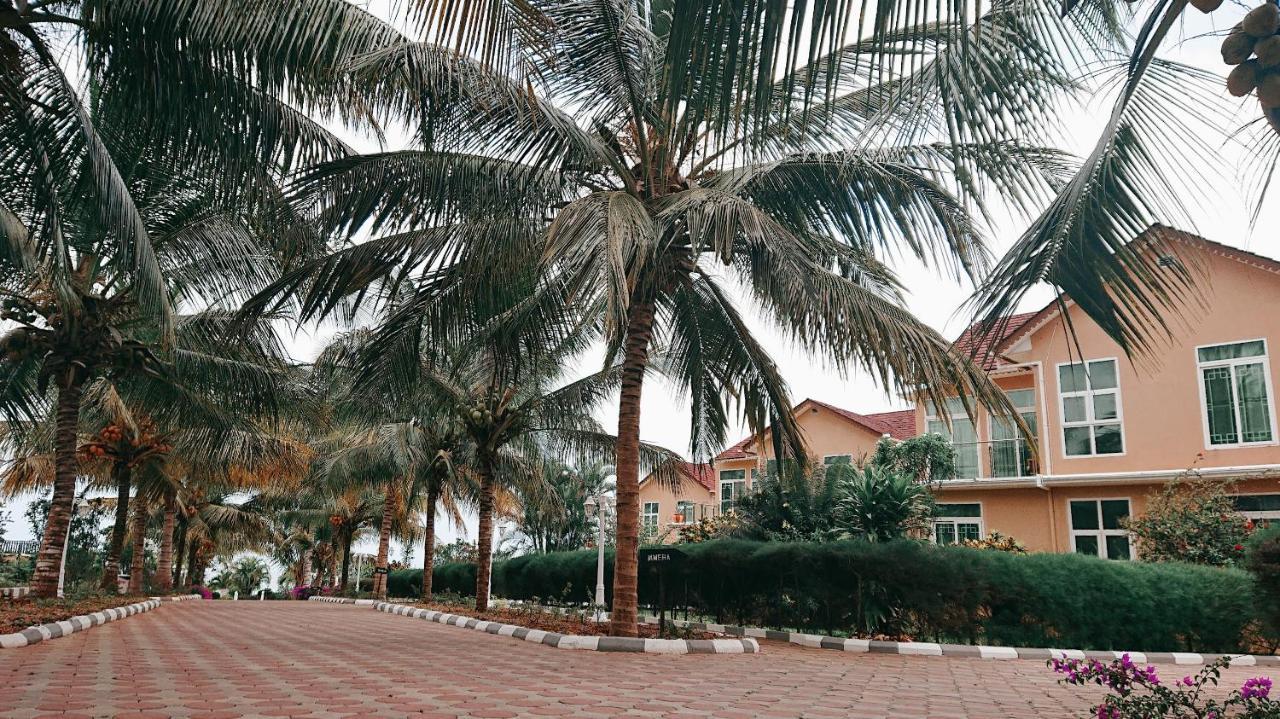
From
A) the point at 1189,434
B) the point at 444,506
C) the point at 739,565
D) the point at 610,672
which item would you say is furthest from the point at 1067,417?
the point at 444,506

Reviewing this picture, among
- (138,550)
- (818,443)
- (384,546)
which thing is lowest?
(138,550)

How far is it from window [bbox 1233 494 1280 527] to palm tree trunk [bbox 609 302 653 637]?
13459 millimetres

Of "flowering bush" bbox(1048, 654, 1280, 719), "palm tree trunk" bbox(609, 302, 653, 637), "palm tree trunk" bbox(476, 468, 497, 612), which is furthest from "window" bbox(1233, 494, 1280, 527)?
"flowering bush" bbox(1048, 654, 1280, 719)

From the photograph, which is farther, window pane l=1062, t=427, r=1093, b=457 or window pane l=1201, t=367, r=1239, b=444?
window pane l=1062, t=427, r=1093, b=457

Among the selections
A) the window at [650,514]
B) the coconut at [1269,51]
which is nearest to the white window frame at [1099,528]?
the coconut at [1269,51]

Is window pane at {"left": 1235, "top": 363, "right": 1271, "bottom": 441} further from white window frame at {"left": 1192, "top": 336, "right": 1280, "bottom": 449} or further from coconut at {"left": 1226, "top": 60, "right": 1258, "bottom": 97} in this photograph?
coconut at {"left": 1226, "top": 60, "right": 1258, "bottom": 97}

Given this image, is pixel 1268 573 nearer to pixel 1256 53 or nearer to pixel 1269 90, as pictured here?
pixel 1269 90

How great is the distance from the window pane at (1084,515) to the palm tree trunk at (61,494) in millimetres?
20243

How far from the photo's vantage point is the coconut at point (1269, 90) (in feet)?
10.7

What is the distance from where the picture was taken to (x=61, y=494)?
1385 centimetres

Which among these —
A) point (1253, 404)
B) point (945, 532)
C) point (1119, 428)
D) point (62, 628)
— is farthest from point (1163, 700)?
point (945, 532)

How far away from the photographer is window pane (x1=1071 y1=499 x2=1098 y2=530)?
68.3 feet

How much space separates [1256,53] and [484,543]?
17133 mm

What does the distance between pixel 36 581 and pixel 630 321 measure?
10.3m
